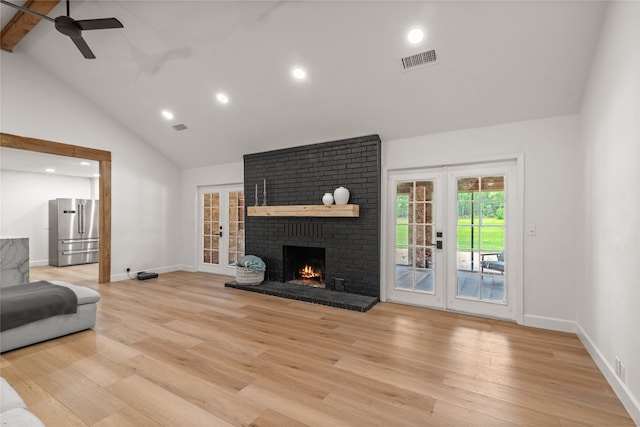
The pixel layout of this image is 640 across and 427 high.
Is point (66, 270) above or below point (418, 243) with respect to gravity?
below

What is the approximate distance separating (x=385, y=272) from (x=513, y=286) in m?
1.59

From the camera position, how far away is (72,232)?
25.1 feet

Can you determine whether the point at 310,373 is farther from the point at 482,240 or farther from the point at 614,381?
the point at 482,240

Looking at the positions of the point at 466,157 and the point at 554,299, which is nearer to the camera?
the point at 554,299

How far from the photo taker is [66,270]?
Result: 6980 millimetres

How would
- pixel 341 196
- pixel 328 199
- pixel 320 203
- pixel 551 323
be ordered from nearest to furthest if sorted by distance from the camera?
1. pixel 551 323
2. pixel 341 196
3. pixel 328 199
4. pixel 320 203

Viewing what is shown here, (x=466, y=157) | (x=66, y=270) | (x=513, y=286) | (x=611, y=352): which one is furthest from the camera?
(x=66, y=270)

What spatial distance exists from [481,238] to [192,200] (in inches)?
229

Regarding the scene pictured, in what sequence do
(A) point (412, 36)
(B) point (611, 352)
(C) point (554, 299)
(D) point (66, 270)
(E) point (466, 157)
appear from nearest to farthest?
(B) point (611, 352)
(A) point (412, 36)
(C) point (554, 299)
(E) point (466, 157)
(D) point (66, 270)

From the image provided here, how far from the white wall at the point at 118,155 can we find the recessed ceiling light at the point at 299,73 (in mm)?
4149

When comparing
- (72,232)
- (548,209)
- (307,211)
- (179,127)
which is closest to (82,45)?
(179,127)

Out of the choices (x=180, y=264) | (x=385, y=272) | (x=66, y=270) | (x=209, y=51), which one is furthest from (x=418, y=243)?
Answer: (x=66, y=270)

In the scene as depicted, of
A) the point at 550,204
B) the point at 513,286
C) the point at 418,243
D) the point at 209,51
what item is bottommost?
the point at 513,286

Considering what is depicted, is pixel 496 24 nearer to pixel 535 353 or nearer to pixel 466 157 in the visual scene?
pixel 466 157
